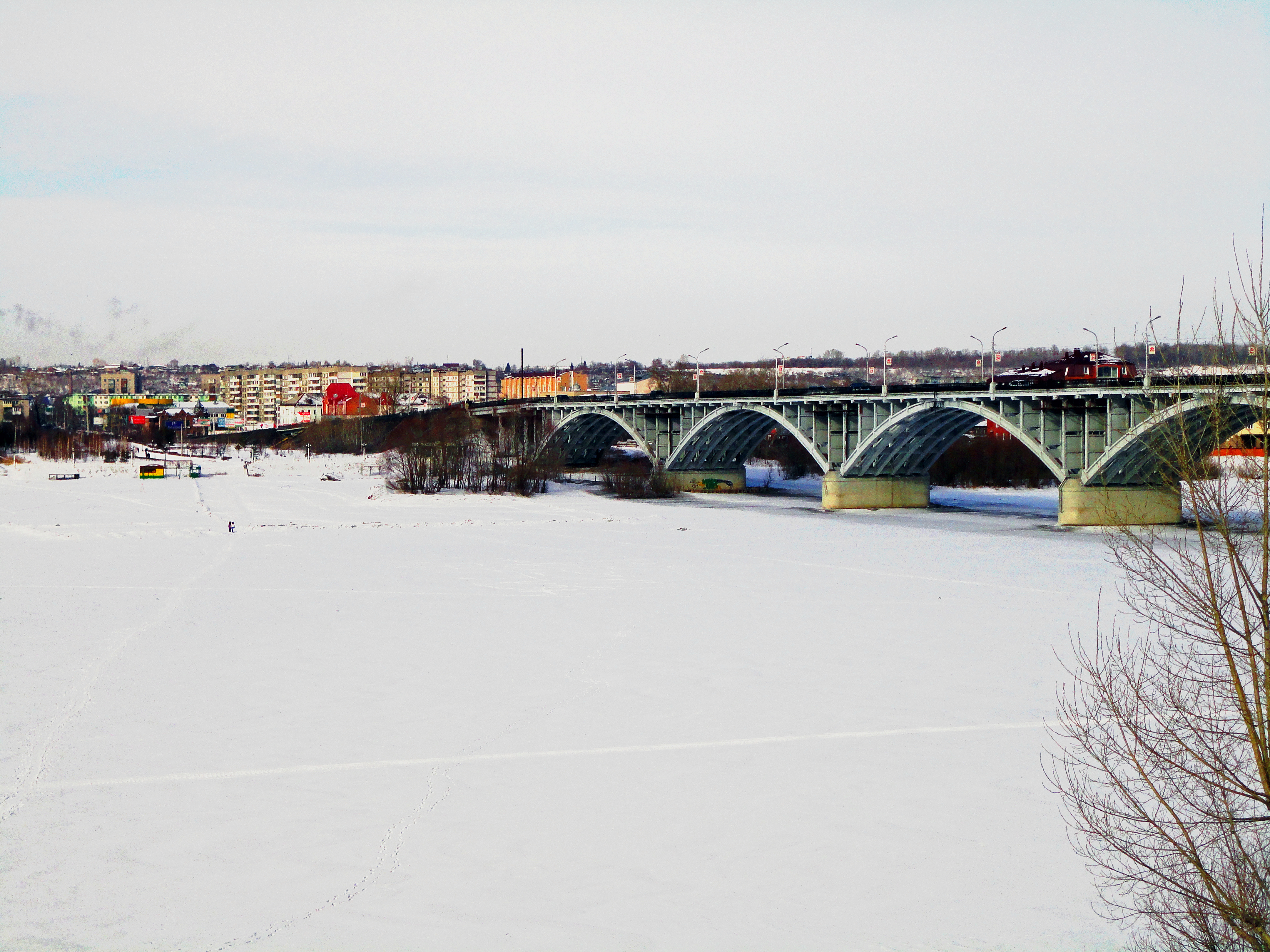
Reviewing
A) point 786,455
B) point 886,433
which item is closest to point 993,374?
point 886,433

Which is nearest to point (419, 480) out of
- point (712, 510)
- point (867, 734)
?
point (712, 510)

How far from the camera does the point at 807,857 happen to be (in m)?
14.0

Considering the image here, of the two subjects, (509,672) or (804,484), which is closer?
(509,672)

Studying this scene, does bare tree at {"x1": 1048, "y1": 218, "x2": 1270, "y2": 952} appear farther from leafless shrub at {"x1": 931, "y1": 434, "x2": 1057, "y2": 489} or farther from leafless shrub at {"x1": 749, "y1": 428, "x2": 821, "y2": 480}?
leafless shrub at {"x1": 749, "y1": 428, "x2": 821, "y2": 480}

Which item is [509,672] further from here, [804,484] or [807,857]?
[804,484]

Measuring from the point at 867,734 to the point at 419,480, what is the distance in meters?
64.0

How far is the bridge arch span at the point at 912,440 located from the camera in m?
69.1

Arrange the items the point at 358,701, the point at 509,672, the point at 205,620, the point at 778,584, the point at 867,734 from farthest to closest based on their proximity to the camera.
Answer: the point at 778,584 < the point at 205,620 < the point at 509,672 < the point at 358,701 < the point at 867,734

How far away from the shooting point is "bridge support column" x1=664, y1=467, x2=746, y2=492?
9231 centimetres

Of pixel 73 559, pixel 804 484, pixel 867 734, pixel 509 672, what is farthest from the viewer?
pixel 804 484

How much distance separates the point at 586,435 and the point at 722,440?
2407cm

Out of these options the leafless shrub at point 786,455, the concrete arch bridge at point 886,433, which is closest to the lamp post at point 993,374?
the concrete arch bridge at point 886,433

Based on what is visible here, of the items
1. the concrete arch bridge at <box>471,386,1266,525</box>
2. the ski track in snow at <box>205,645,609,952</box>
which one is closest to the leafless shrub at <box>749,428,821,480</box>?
the concrete arch bridge at <box>471,386,1266,525</box>

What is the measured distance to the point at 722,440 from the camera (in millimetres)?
93438
